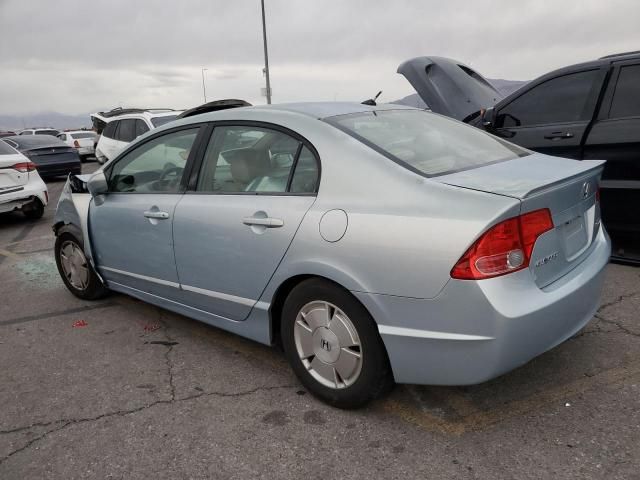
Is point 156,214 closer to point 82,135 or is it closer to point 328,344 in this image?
point 328,344

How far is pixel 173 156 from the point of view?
11.7 ft

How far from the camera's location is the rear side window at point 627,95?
178 inches

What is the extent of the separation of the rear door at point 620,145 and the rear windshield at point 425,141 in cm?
178

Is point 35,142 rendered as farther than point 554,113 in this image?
Yes

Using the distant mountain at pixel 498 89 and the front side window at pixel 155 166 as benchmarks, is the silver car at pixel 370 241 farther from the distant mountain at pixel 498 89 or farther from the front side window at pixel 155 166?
the distant mountain at pixel 498 89

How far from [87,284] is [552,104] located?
4422 millimetres

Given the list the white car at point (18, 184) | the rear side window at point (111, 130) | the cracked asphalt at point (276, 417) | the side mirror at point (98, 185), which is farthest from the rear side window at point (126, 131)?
the cracked asphalt at point (276, 417)

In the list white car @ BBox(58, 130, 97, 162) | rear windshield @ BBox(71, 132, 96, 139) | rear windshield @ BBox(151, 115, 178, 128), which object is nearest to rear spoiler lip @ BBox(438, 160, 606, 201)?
rear windshield @ BBox(151, 115, 178, 128)

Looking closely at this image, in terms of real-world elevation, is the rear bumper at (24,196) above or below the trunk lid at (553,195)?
below

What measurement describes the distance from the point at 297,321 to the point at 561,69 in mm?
3853

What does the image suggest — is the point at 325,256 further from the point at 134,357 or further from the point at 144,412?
the point at 134,357

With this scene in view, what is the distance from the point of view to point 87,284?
4461mm

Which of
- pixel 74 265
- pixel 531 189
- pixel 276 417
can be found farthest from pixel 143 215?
pixel 531 189

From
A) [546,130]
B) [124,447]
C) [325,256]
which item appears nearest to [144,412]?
[124,447]
